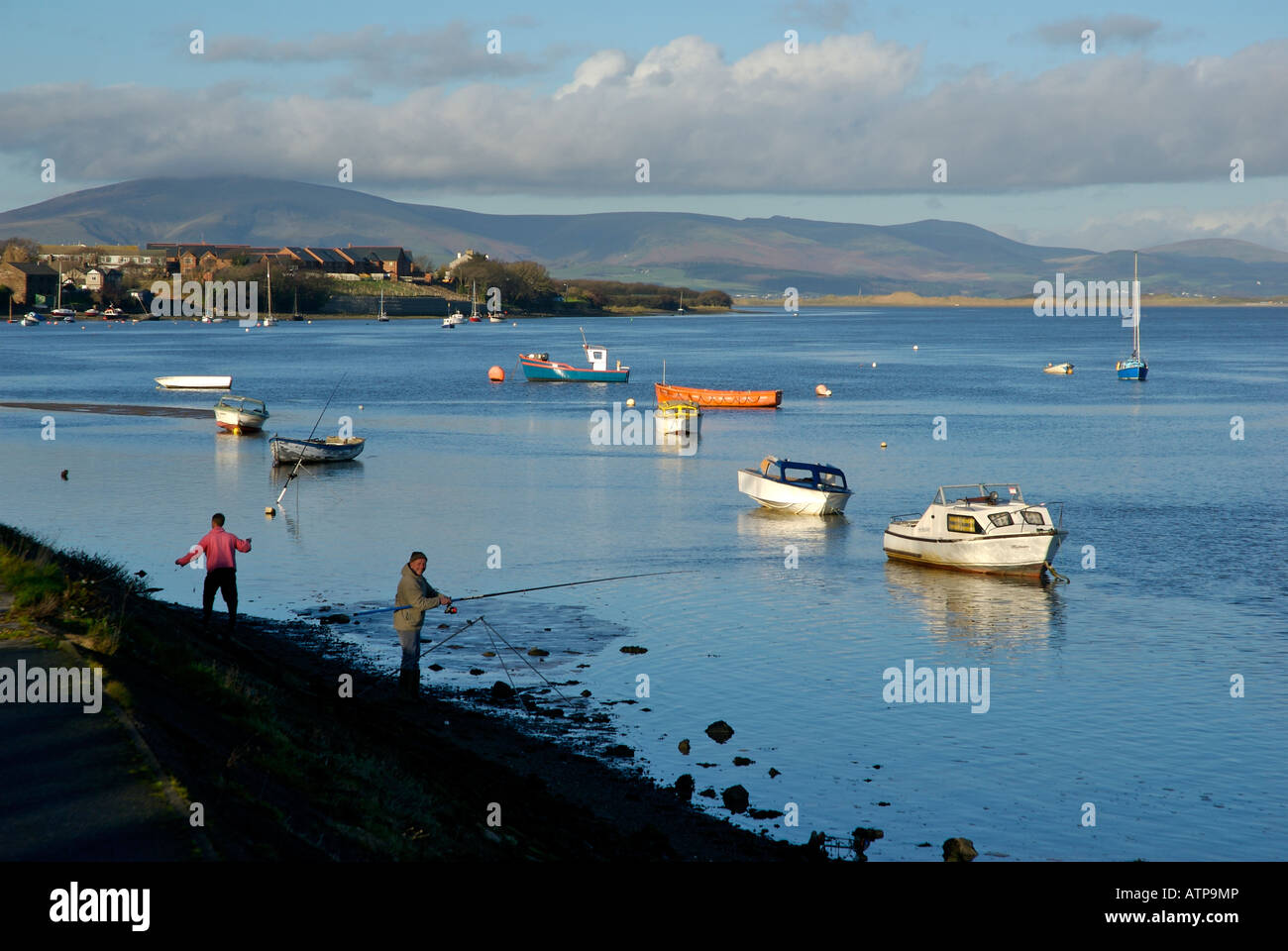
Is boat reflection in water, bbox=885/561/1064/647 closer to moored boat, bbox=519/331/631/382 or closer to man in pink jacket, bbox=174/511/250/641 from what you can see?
man in pink jacket, bbox=174/511/250/641

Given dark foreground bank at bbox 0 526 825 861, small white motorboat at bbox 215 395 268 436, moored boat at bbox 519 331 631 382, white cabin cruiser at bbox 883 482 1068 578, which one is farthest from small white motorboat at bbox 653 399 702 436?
dark foreground bank at bbox 0 526 825 861

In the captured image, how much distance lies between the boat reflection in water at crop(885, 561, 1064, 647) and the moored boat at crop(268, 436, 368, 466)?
2697cm

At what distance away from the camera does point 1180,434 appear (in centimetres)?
7156

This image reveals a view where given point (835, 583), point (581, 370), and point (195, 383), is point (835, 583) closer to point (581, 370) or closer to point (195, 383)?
point (195, 383)

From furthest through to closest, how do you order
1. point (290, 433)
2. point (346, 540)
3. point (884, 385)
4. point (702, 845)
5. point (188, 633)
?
point (884, 385)
point (290, 433)
point (346, 540)
point (188, 633)
point (702, 845)

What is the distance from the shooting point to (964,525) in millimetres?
33969

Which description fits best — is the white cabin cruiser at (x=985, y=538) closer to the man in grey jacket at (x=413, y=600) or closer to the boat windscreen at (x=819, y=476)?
the boat windscreen at (x=819, y=476)

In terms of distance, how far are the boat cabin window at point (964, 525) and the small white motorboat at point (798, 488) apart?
9216 mm

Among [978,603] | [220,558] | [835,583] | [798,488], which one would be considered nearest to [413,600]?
[220,558]

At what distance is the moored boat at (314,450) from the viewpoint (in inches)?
2083

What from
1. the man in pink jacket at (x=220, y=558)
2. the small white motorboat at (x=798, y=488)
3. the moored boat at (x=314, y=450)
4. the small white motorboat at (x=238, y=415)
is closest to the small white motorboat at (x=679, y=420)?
the moored boat at (x=314, y=450)
